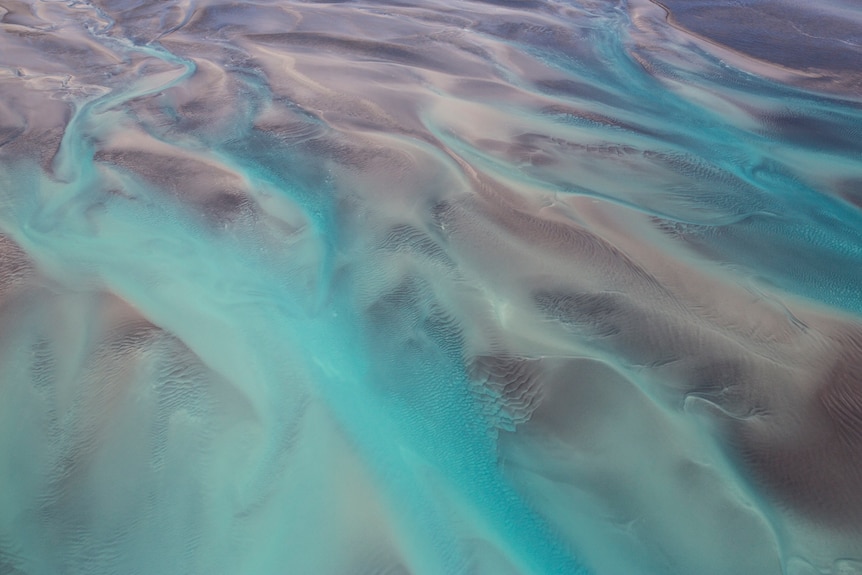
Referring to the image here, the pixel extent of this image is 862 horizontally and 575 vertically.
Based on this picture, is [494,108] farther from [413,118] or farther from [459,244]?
[459,244]

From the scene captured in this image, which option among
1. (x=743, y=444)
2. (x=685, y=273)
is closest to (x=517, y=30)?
(x=685, y=273)

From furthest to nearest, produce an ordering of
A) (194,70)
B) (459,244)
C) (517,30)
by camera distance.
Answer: (517,30) → (194,70) → (459,244)

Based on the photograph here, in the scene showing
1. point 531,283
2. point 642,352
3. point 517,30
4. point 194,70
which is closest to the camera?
point 642,352

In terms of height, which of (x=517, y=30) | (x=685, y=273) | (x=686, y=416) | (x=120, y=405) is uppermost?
(x=517, y=30)

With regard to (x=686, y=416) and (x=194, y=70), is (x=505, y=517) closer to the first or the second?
(x=686, y=416)

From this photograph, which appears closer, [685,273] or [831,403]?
[831,403]

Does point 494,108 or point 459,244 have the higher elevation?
point 494,108
